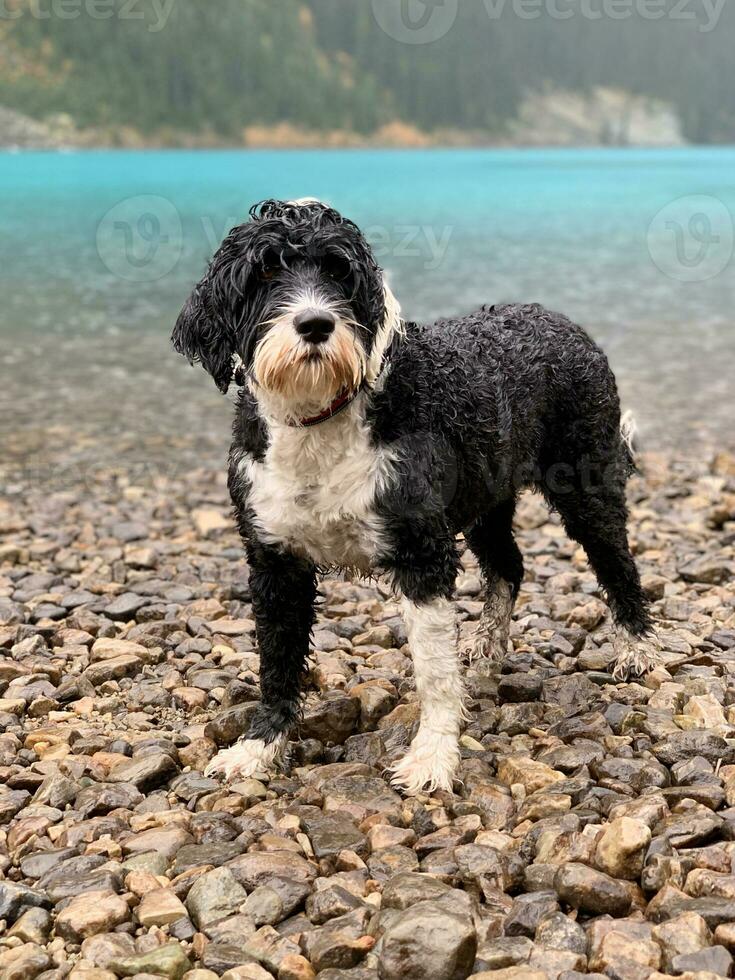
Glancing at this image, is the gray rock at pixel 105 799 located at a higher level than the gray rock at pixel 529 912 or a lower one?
lower

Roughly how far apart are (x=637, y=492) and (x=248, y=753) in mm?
5521

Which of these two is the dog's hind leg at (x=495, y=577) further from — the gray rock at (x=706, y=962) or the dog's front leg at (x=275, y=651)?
the gray rock at (x=706, y=962)

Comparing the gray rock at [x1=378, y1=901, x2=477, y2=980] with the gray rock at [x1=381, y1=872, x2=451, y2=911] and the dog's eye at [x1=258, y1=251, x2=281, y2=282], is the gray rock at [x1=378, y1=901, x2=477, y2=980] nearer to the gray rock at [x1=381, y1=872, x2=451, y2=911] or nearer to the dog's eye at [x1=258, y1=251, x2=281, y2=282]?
the gray rock at [x1=381, y1=872, x2=451, y2=911]

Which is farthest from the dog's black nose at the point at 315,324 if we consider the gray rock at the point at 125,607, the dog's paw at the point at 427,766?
the gray rock at the point at 125,607

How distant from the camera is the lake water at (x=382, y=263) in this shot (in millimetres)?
12805

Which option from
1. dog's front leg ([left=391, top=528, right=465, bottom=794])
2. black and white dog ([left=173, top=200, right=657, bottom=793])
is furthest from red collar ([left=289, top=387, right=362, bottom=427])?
dog's front leg ([left=391, top=528, right=465, bottom=794])

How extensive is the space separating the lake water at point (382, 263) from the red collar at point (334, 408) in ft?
23.1

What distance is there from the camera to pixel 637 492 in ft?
30.9

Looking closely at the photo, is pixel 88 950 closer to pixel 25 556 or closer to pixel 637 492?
pixel 25 556

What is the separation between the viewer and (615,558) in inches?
226

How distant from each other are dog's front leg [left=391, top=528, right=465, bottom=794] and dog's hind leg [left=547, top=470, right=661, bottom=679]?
1.22 meters

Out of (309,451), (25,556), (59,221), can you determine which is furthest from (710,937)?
(59,221)

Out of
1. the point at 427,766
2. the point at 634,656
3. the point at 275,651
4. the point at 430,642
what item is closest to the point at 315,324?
the point at 430,642

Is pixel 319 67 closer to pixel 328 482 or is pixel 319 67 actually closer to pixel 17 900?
pixel 328 482
